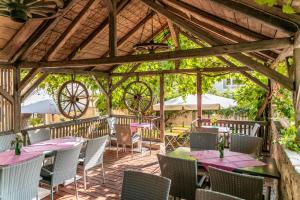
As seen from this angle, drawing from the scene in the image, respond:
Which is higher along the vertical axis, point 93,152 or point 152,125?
point 152,125

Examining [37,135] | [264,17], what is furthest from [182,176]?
[37,135]

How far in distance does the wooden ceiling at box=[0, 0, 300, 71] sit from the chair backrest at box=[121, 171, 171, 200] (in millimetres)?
2128

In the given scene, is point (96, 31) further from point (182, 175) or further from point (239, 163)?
point (239, 163)

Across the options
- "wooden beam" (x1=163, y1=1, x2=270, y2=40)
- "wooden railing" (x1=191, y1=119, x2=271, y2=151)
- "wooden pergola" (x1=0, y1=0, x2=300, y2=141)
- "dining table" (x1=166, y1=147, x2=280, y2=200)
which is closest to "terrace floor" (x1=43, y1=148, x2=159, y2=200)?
"dining table" (x1=166, y1=147, x2=280, y2=200)

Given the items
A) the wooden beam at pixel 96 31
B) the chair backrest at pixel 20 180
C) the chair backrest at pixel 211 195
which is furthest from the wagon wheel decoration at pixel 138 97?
the chair backrest at pixel 211 195

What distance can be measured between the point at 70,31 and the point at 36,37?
2.64ft

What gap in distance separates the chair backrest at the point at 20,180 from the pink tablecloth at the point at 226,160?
2254 mm

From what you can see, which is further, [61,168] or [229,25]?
[229,25]

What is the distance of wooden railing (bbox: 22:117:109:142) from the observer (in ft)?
23.2

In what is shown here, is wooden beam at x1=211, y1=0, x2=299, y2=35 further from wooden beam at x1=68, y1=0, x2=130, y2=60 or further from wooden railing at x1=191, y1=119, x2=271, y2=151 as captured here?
wooden railing at x1=191, y1=119, x2=271, y2=151

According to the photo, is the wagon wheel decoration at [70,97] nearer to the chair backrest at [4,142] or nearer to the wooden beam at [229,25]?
the chair backrest at [4,142]

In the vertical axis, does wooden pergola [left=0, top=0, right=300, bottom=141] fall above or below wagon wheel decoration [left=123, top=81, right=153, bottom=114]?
above

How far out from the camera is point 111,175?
564cm

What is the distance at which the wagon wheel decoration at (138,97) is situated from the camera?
27.4 ft
